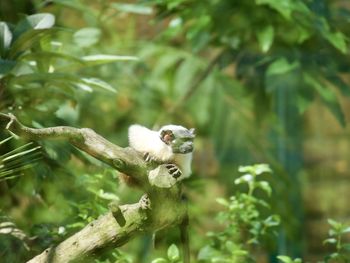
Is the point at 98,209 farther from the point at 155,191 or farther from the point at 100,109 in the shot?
the point at 100,109

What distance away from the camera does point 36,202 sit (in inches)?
73.7

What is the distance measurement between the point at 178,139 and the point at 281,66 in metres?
1.01

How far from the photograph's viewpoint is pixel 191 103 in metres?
2.81

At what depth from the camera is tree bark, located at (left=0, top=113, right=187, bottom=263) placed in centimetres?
127

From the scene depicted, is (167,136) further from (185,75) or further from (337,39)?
(185,75)

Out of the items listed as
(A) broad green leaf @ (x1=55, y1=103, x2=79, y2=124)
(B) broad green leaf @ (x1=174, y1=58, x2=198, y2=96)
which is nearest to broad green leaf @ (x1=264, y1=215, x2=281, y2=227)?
(A) broad green leaf @ (x1=55, y1=103, x2=79, y2=124)

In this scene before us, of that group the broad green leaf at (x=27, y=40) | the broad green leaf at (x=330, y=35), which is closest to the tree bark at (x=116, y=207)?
the broad green leaf at (x=27, y=40)

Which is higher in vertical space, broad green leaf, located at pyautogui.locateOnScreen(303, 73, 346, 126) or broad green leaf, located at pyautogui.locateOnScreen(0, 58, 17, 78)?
broad green leaf, located at pyautogui.locateOnScreen(0, 58, 17, 78)

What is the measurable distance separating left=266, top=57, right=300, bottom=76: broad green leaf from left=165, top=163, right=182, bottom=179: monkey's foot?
104 centimetres

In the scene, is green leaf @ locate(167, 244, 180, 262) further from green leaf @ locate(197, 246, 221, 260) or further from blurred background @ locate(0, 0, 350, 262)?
green leaf @ locate(197, 246, 221, 260)

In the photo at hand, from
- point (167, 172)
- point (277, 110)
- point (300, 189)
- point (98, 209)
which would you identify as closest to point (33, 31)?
point (98, 209)

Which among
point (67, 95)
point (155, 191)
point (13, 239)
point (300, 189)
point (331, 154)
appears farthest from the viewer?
point (331, 154)

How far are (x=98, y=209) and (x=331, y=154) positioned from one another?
6.28ft

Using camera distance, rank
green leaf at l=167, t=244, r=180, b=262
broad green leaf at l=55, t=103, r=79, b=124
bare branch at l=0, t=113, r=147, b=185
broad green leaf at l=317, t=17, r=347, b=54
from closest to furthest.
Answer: bare branch at l=0, t=113, r=147, b=185 < green leaf at l=167, t=244, r=180, b=262 < broad green leaf at l=55, t=103, r=79, b=124 < broad green leaf at l=317, t=17, r=347, b=54
